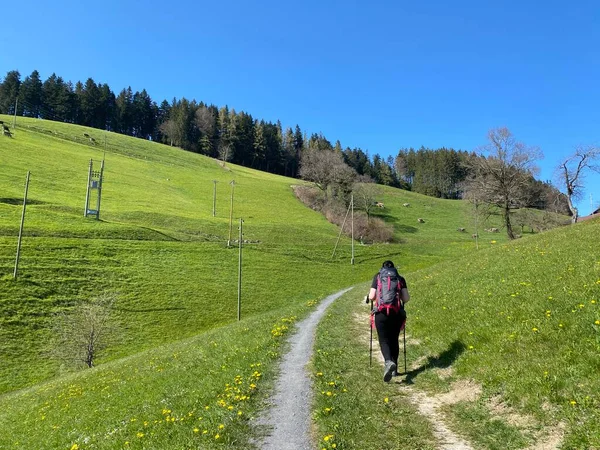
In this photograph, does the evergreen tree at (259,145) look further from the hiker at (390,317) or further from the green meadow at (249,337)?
the hiker at (390,317)

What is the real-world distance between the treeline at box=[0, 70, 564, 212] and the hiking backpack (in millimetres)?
151153

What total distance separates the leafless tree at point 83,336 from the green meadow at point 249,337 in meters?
1.08

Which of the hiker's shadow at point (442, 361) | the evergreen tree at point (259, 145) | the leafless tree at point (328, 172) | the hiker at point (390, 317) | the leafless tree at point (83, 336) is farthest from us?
the evergreen tree at point (259, 145)

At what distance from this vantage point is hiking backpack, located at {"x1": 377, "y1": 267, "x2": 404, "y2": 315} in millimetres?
10109

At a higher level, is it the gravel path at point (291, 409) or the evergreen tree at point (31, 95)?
the evergreen tree at point (31, 95)

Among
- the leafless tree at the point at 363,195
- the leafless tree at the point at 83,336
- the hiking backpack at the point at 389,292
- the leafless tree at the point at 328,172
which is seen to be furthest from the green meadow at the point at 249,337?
the leafless tree at the point at 328,172

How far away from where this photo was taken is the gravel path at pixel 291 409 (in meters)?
7.32

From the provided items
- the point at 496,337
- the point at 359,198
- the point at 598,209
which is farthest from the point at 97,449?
the point at 359,198

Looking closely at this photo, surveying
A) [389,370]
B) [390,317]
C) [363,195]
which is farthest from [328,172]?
[389,370]

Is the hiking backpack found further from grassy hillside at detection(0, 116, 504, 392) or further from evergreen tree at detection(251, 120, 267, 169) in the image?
evergreen tree at detection(251, 120, 267, 169)

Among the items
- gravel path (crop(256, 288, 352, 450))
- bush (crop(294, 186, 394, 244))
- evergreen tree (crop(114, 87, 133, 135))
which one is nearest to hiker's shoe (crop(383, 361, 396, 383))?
gravel path (crop(256, 288, 352, 450))

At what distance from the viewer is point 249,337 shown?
1780 centimetres

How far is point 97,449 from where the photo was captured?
8.88 meters

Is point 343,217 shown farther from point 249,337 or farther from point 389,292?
point 389,292
